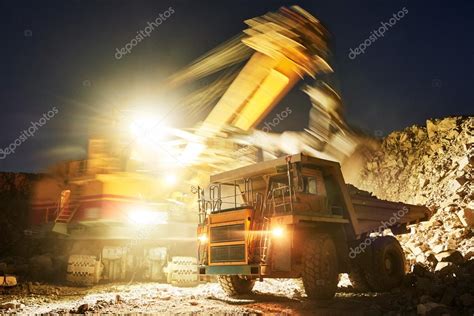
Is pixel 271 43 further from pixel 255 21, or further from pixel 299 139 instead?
pixel 299 139

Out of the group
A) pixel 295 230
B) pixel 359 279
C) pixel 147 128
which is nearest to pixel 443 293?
pixel 295 230

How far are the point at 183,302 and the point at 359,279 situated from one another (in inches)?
185

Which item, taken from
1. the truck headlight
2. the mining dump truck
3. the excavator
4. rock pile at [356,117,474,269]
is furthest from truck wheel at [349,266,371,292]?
the excavator

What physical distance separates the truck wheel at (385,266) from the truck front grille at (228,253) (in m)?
3.56

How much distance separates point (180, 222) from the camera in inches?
644

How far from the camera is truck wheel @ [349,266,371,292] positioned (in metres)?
10.8

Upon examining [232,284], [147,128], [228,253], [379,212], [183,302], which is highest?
[147,128]

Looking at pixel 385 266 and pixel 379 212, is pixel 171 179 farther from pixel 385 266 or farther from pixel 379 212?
pixel 385 266

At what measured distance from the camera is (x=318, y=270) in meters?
9.02

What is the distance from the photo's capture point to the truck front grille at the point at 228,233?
31.0ft

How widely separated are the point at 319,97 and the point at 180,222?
8.84 m

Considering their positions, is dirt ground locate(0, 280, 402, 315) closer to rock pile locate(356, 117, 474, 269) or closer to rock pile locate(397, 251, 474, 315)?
rock pile locate(397, 251, 474, 315)

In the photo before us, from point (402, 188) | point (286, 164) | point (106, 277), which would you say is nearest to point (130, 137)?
point (106, 277)

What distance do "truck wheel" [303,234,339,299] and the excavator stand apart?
6016 mm
